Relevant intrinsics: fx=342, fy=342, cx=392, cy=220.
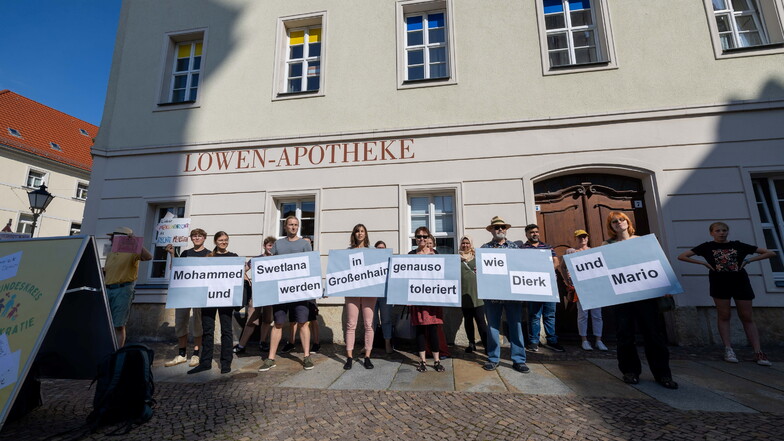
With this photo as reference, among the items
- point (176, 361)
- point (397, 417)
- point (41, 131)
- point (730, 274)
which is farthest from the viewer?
point (41, 131)

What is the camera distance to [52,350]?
3.42m

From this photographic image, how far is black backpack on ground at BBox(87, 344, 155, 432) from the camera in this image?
3002 mm

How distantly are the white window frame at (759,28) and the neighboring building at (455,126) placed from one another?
1.4 inches

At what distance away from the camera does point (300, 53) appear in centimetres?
801

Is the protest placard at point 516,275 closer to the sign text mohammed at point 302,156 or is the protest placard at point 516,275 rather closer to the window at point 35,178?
the sign text mohammed at point 302,156

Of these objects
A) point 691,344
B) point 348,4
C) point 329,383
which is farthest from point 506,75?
point 329,383

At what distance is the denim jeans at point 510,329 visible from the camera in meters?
4.42

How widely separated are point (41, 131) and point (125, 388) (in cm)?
3255

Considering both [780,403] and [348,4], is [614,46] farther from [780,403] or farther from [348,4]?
[780,403]

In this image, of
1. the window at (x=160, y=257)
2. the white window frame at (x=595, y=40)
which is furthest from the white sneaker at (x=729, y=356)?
the window at (x=160, y=257)

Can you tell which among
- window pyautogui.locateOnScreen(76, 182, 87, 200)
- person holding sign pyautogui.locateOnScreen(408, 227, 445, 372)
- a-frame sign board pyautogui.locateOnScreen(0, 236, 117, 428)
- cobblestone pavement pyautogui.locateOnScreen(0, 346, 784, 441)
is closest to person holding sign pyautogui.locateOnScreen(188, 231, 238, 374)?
cobblestone pavement pyautogui.locateOnScreen(0, 346, 784, 441)

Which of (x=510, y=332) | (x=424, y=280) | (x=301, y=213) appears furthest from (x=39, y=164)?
(x=510, y=332)

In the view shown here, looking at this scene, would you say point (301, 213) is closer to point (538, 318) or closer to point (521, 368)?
point (538, 318)

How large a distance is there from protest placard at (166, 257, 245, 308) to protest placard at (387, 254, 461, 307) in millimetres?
2127
